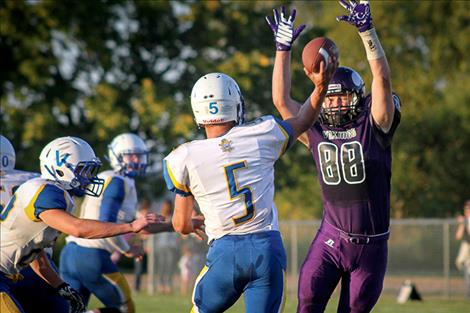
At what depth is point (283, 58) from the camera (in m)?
6.06

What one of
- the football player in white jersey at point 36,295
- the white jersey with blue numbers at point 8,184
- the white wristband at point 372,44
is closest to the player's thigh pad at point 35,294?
the football player in white jersey at point 36,295

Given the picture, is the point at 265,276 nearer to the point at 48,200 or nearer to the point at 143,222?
the point at 143,222

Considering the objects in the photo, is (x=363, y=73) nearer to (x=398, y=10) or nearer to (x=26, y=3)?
(x=398, y=10)

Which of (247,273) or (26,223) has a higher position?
(26,223)

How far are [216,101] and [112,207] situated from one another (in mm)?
3628

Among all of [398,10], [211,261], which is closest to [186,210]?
[211,261]

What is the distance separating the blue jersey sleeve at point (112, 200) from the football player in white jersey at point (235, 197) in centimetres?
342

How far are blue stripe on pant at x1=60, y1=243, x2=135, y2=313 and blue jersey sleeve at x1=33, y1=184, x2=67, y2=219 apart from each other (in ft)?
10.6

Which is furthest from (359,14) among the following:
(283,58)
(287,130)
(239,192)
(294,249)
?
(294,249)

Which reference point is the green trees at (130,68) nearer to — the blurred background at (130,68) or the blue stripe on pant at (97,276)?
the blurred background at (130,68)

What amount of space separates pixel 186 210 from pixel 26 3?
770 inches

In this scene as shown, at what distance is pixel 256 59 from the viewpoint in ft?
78.7

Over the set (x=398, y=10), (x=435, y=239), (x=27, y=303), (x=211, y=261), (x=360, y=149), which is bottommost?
(x=435, y=239)

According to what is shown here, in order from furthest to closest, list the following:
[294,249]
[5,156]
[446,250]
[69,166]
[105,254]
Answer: [294,249]
[446,250]
[105,254]
[5,156]
[69,166]
